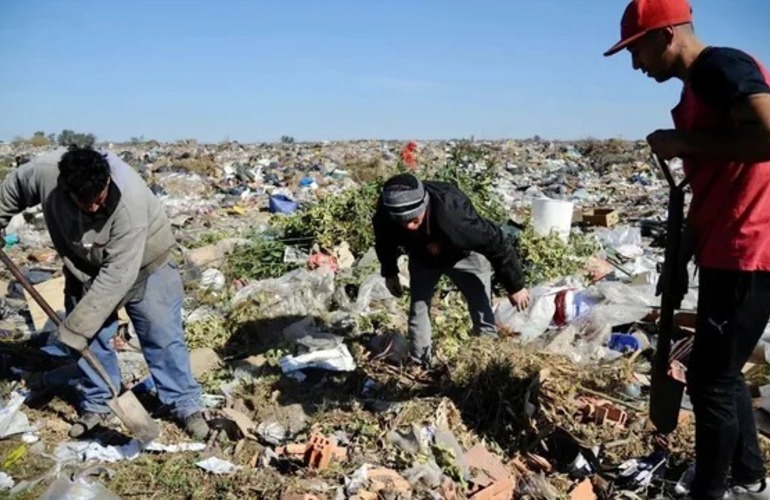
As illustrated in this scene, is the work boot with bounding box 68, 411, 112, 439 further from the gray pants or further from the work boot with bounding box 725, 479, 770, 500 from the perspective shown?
the work boot with bounding box 725, 479, 770, 500

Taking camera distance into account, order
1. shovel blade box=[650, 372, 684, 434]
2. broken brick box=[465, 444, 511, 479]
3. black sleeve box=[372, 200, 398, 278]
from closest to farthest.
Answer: shovel blade box=[650, 372, 684, 434] < broken brick box=[465, 444, 511, 479] < black sleeve box=[372, 200, 398, 278]

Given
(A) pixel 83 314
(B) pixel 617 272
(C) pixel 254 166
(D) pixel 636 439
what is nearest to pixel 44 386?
(A) pixel 83 314

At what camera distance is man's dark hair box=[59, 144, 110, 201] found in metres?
2.61

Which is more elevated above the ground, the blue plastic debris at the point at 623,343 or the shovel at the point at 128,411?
the blue plastic debris at the point at 623,343

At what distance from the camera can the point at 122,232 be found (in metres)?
2.86

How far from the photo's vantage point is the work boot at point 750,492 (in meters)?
2.29

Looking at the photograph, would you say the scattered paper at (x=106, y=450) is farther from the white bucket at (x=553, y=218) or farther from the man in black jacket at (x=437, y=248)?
the white bucket at (x=553, y=218)

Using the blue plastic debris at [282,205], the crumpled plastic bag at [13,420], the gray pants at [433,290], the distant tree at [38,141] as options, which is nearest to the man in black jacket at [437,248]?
the gray pants at [433,290]

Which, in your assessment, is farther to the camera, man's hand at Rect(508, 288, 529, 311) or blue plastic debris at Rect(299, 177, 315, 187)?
blue plastic debris at Rect(299, 177, 315, 187)

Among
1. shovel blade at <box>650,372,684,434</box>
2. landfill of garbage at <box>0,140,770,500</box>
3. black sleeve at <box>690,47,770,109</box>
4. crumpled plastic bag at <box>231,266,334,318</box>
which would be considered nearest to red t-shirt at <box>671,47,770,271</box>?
black sleeve at <box>690,47,770,109</box>

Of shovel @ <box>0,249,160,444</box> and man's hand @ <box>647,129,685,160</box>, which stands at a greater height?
man's hand @ <box>647,129,685,160</box>

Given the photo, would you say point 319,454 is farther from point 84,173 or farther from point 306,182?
point 306,182

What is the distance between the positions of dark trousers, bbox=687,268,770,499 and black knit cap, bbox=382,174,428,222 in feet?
4.61

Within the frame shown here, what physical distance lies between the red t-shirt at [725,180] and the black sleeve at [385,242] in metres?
1.65
